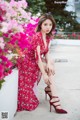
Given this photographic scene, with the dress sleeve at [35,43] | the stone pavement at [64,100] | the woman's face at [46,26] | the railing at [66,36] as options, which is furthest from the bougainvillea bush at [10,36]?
the railing at [66,36]

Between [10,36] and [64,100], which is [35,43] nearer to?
[10,36]

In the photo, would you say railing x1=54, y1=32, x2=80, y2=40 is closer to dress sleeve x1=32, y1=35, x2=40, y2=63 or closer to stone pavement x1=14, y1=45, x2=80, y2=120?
stone pavement x1=14, y1=45, x2=80, y2=120

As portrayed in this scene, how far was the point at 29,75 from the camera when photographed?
5.45 m

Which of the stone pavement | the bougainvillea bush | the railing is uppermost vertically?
the railing

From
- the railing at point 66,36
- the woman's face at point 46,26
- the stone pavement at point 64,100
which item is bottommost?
the stone pavement at point 64,100

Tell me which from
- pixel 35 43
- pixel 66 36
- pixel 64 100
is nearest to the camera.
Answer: pixel 35 43

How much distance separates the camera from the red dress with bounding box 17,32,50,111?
539 centimetres

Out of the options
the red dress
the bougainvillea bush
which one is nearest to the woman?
the red dress

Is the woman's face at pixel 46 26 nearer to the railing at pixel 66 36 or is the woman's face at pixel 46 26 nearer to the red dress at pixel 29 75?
the red dress at pixel 29 75

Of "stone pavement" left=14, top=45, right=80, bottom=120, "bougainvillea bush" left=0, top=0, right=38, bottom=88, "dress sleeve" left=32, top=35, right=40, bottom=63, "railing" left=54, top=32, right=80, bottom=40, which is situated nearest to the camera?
"bougainvillea bush" left=0, top=0, right=38, bottom=88

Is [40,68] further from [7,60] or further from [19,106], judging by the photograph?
[7,60]

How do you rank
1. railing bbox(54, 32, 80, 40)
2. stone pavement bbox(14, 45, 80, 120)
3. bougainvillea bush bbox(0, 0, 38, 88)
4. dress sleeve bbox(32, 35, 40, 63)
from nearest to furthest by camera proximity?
bougainvillea bush bbox(0, 0, 38, 88), stone pavement bbox(14, 45, 80, 120), dress sleeve bbox(32, 35, 40, 63), railing bbox(54, 32, 80, 40)

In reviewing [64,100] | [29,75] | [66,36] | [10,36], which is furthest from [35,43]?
[66,36]

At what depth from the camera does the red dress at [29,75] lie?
5387mm
